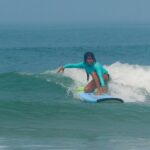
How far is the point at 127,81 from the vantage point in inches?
953

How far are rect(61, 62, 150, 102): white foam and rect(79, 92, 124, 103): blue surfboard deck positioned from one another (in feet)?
3.87

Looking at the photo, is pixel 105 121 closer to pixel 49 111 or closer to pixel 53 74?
pixel 49 111

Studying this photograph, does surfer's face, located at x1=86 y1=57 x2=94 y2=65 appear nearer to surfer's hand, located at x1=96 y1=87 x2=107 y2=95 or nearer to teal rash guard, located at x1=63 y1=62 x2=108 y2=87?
teal rash guard, located at x1=63 y1=62 x2=108 y2=87

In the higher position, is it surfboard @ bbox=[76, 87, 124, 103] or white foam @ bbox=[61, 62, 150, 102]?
white foam @ bbox=[61, 62, 150, 102]

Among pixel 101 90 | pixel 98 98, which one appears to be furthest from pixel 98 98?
pixel 101 90

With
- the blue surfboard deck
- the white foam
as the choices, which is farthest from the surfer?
the white foam

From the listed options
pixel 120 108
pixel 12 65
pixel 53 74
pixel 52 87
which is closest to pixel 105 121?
pixel 120 108

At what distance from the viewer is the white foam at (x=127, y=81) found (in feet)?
67.4

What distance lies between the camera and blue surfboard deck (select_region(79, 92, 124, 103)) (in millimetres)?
17812

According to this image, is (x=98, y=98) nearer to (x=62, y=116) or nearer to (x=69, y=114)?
(x=69, y=114)

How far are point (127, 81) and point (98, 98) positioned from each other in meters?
6.34

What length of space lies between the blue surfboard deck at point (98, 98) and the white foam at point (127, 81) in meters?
1.18

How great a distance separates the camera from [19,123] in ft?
52.1

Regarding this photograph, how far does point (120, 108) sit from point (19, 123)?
2742 millimetres
